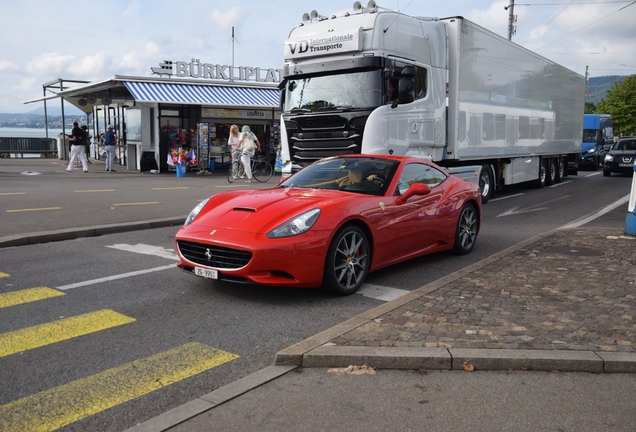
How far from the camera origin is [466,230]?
8164mm

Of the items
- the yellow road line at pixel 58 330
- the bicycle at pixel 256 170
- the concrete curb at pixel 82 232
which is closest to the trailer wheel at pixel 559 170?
the bicycle at pixel 256 170

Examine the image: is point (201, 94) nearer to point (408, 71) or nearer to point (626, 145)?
point (408, 71)

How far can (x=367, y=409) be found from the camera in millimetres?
3430

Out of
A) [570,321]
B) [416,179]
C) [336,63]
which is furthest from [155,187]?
[570,321]

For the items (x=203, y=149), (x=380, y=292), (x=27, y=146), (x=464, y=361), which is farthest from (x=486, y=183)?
(x=27, y=146)

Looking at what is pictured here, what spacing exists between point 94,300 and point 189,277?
116 centimetres

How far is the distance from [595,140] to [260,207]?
30.4 m

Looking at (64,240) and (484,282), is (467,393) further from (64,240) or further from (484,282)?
(64,240)

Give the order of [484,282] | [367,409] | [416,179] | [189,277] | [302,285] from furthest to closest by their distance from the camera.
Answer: [416,179]
[189,277]
[484,282]
[302,285]
[367,409]

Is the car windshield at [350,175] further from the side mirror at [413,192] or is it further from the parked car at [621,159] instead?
the parked car at [621,159]

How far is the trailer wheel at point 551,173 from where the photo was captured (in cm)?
1989

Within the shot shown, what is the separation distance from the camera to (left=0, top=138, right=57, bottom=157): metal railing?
3516 cm

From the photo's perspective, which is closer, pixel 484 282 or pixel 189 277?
pixel 484 282

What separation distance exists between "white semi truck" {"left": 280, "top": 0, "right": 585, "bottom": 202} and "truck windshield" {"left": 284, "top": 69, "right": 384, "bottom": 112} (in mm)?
19
